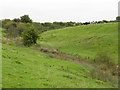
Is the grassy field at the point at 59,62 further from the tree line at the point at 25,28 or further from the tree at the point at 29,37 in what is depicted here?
the tree line at the point at 25,28

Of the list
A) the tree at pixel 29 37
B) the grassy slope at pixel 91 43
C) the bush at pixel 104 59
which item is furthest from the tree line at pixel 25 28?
the bush at pixel 104 59

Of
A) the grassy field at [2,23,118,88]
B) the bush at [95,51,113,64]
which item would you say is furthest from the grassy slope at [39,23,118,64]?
the bush at [95,51,113,64]

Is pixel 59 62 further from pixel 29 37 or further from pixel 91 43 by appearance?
pixel 91 43

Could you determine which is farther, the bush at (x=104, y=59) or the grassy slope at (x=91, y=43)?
the grassy slope at (x=91, y=43)

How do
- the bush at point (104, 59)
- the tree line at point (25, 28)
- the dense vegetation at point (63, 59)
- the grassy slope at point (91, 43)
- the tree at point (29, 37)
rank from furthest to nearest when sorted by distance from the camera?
the tree line at point (25, 28) → the tree at point (29, 37) → the grassy slope at point (91, 43) → the bush at point (104, 59) → the dense vegetation at point (63, 59)

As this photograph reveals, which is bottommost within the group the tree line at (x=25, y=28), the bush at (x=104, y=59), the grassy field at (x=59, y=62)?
the bush at (x=104, y=59)

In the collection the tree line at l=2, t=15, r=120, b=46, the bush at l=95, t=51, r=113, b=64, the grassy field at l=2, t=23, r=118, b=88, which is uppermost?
the tree line at l=2, t=15, r=120, b=46

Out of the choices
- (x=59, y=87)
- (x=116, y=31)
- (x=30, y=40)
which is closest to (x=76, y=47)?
(x=30, y=40)

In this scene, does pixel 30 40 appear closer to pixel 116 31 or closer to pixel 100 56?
pixel 100 56

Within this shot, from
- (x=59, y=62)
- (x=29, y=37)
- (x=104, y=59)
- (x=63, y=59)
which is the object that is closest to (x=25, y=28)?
(x=29, y=37)

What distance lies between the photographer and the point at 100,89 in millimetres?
17844

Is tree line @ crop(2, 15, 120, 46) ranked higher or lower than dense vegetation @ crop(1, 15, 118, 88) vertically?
higher

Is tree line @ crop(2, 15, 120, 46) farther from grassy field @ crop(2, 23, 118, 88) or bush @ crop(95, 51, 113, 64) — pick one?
bush @ crop(95, 51, 113, 64)

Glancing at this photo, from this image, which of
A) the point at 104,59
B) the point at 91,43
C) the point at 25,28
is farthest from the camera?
the point at 25,28
